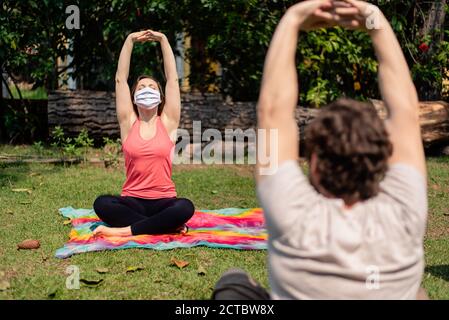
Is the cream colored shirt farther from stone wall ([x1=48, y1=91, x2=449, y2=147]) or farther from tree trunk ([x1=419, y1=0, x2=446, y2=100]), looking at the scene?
tree trunk ([x1=419, y1=0, x2=446, y2=100])

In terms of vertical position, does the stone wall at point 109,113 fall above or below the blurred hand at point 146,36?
below

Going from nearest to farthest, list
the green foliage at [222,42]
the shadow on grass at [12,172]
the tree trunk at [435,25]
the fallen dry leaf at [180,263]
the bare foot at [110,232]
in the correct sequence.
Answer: the fallen dry leaf at [180,263]
the bare foot at [110,232]
the shadow on grass at [12,172]
the green foliage at [222,42]
the tree trunk at [435,25]

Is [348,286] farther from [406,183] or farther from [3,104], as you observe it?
[3,104]

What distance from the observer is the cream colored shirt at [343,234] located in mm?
2232

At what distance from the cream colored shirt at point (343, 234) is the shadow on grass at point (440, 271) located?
208 cm

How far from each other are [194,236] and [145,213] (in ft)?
1.52

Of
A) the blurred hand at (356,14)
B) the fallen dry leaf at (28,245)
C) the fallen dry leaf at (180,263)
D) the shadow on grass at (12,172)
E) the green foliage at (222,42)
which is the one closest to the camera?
the blurred hand at (356,14)

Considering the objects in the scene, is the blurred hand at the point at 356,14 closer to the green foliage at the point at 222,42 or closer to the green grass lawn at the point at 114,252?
the green grass lawn at the point at 114,252

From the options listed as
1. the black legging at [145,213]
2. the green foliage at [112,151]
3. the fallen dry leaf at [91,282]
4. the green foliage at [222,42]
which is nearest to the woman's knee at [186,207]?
the black legging at [145,213]

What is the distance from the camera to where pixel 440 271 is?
4.39 m

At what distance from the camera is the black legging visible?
520 centimetres

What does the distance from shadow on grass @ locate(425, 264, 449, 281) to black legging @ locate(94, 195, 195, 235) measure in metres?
1.90

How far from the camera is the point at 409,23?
10.3 meters

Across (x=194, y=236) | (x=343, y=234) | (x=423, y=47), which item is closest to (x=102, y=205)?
(x=194, y=236)
